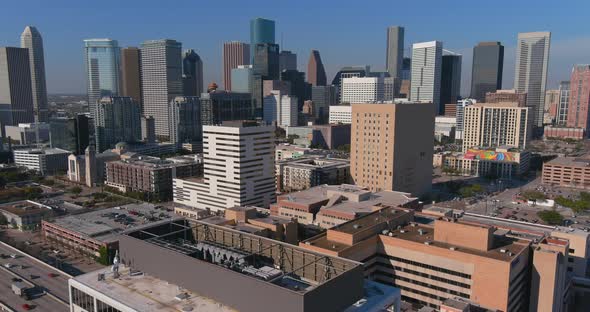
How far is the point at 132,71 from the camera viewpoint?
188500 millimetres

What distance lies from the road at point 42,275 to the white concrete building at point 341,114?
135061 mm

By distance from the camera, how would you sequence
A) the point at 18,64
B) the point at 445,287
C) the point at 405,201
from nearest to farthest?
the point at 445,287
the point at 405,201
the point at 18,64

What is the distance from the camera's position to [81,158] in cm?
9169

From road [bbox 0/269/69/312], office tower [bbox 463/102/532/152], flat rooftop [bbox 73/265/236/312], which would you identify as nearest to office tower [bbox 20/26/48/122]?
office tower [bbox 463/102/532/152]

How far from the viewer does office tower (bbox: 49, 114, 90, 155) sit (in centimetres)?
11012

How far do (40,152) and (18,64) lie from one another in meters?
79.2

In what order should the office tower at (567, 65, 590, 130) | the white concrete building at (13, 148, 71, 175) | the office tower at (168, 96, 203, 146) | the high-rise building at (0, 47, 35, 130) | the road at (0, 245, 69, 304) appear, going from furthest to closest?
the high-rise building at (0, 47, 35, 130), the office tower at (567, 65, 590, 130), the office tower at (168, 96, 203, 146), the white concrete building at (13, 148, 71, 175), the road at (0, 245, 69, 304)

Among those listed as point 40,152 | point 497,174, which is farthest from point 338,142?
point 40,152

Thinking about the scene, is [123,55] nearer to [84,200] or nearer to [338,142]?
[338,142]

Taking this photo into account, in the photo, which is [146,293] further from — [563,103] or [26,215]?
[563,103]

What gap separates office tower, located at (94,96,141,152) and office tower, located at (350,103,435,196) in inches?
2961

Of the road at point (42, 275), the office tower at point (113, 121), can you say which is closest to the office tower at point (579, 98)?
the office tower at point (113, 121)

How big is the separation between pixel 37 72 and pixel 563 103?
217 meters

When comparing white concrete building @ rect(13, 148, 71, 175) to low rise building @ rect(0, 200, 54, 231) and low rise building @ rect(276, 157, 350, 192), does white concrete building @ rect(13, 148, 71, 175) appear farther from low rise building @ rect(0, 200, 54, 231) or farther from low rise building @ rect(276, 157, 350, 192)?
low rise building @ rect(276, 157, 350, 192)
